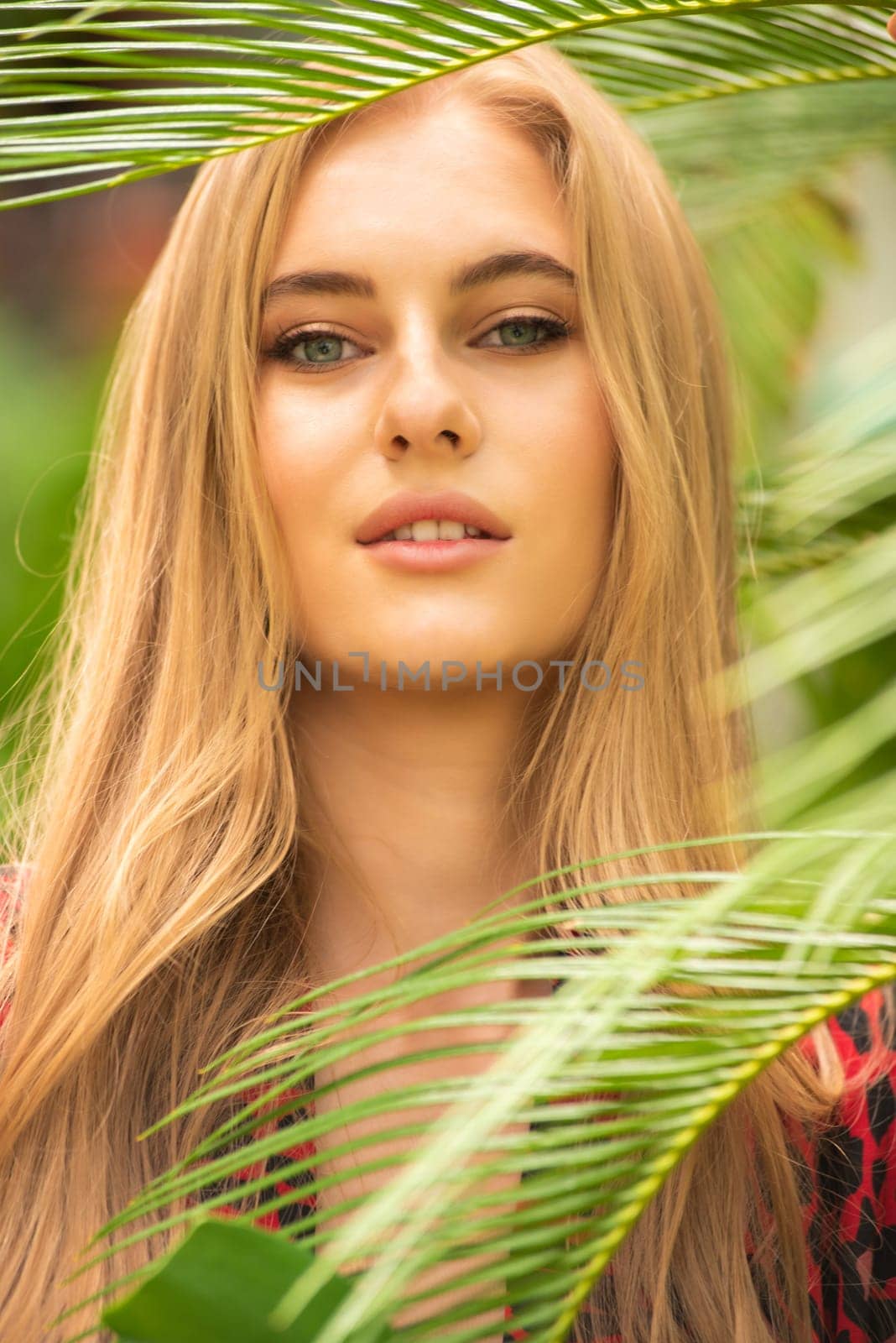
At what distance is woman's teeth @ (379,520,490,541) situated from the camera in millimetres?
1067

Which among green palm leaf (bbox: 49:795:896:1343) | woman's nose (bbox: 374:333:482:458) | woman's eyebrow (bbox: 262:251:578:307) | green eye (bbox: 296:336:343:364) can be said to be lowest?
green palm leaf (bbox: 49:795:896:1343)

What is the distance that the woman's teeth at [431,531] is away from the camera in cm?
107

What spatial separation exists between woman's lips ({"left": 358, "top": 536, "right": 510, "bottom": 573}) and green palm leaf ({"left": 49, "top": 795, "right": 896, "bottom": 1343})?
0.51 metres

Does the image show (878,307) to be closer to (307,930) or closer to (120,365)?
(120,365)

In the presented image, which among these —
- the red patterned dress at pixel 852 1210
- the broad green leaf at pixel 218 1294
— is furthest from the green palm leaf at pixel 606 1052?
Answer: the red patterned dress at pixel 852 1210

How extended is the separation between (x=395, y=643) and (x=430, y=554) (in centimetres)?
8

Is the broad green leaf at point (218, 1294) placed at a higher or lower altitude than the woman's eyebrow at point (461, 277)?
lower

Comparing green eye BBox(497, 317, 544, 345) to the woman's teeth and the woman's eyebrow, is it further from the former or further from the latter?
the woman's teeth

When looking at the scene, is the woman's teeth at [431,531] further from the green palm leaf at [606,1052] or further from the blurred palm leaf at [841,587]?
the green palm leaf at [606,1052]

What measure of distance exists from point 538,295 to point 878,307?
205 centimetres

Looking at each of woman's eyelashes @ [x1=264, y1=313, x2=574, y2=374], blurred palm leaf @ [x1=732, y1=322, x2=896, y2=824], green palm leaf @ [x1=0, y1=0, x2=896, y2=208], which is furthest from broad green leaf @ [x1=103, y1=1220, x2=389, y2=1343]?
woman's eyelashes @ [x1=264, y1=313, x2=574, y2=374]

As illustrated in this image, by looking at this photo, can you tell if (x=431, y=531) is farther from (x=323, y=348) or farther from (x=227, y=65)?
(x=227, y=65)

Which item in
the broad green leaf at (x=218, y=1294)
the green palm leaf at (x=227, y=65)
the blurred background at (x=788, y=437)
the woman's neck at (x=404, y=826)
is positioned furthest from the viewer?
the woman's neck at (x=404, y=826)

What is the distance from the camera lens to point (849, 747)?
525 millimetres
